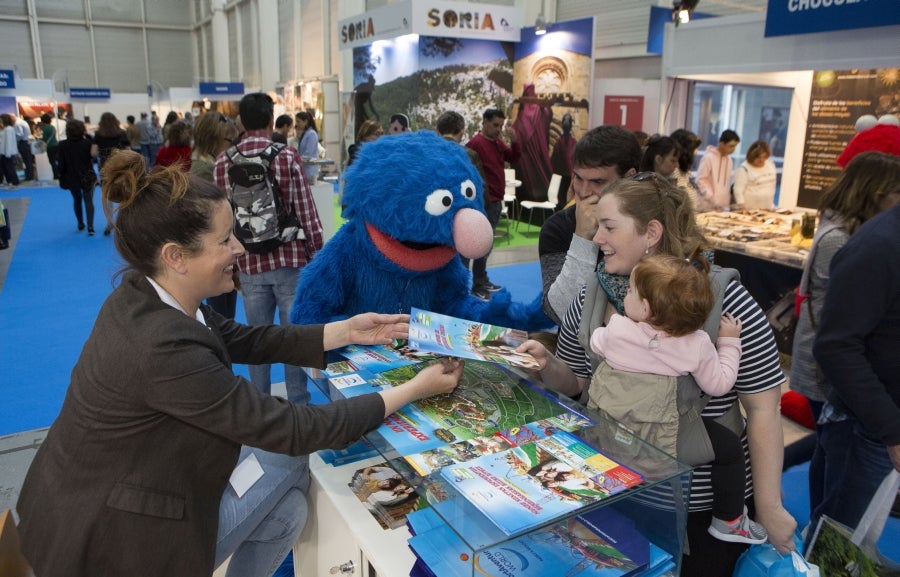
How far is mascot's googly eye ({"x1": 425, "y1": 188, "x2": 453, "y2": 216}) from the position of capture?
6.72 feet

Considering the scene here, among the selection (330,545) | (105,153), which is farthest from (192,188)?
(105,153)

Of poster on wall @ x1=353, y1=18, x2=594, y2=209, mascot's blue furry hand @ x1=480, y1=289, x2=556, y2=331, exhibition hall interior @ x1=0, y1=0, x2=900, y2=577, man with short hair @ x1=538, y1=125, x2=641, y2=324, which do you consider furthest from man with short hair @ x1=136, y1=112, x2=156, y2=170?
man with short hair @ x1=538, y1=125, x2=641, y2=324

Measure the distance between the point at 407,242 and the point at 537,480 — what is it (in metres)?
1.18

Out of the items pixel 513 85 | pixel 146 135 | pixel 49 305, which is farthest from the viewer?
pixel 146 135

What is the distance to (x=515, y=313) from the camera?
7.74ft

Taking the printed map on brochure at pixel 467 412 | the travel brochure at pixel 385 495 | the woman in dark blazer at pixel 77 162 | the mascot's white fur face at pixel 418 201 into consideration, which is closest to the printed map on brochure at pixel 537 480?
the printed map on brochure at pixel 467 412

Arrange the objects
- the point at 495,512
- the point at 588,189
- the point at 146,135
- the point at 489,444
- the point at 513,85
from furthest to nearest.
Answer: the point at 146,135, the point at 513,85, the point at 588,189, the point at 489,444, the point at 495,512

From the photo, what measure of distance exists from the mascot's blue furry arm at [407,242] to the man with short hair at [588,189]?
270 mm

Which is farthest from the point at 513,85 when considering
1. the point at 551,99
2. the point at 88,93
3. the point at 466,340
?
the point at 88,93

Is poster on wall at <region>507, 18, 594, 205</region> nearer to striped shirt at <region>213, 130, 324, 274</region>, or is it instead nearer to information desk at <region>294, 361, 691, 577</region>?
striped shirt at <region>213, 130, 324, 274</region>

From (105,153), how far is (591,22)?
22.5 feet

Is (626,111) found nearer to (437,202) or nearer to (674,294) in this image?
(437,202)

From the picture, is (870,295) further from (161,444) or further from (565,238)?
(161,444)

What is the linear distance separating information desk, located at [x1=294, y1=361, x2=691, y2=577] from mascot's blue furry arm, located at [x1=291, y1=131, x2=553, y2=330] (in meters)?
0.55
